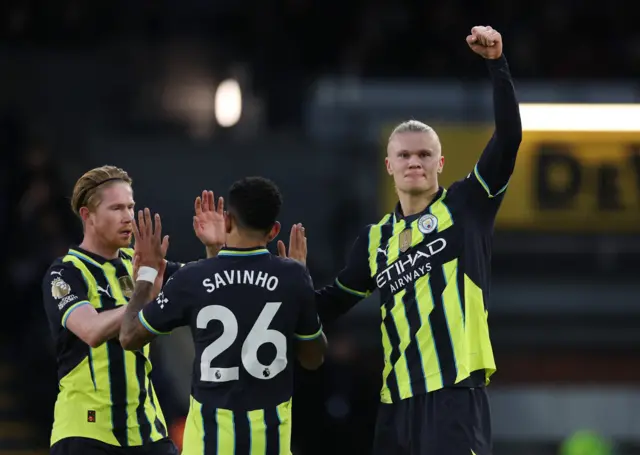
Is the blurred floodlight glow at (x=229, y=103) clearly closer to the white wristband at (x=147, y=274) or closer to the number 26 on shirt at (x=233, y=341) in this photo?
the white wristband at (x=147, y=274)

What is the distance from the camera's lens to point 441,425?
5.44 meters

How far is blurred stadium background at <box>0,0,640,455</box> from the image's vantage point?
41.4 feet

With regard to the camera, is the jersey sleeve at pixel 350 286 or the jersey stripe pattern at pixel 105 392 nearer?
the jersey stripe pattern at pixel 105 392

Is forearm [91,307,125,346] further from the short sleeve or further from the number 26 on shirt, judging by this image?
the short sleeve

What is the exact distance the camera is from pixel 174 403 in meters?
10.5

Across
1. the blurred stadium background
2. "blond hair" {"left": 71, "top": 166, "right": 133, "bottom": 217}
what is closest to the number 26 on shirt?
"blond hair" {"left": 71, "top": 166, "right": 133, "bottom": 217}

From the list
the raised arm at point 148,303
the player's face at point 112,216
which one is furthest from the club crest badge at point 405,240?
the player's face at point 112,216

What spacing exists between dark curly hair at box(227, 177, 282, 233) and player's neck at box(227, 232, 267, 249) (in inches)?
1.8

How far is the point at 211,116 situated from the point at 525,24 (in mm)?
3853

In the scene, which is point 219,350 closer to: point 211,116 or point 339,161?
point 339,161

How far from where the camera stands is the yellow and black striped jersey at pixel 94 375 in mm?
5730

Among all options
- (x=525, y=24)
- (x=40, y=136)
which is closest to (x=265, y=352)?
(x=40, y=136)

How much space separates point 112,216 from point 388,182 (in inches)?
295

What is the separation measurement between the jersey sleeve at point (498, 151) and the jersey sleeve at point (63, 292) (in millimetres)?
1680
